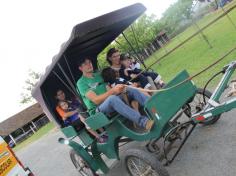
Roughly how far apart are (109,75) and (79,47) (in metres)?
1.08

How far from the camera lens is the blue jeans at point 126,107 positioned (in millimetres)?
5300

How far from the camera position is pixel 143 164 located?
516cm

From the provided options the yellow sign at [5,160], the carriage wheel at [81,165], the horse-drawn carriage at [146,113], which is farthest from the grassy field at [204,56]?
the yellow sign at [5,160]

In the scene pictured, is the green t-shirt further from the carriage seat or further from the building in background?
the building in background

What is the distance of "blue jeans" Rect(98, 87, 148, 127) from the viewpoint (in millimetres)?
5300

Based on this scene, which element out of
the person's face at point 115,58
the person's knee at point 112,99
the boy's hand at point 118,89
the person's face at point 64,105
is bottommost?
the person's knee at point 112,99

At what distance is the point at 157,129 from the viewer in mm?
5062

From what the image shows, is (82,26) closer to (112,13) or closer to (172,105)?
(112,13)

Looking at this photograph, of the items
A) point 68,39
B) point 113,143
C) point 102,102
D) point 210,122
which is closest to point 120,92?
point 102,102

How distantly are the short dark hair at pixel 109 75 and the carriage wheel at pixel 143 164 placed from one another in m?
1.78

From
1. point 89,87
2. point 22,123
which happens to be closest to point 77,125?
point 89,87

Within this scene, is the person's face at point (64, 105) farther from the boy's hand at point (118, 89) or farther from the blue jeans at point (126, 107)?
the boy's hand at point (118, 89)

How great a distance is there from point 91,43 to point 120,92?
2.12 metres

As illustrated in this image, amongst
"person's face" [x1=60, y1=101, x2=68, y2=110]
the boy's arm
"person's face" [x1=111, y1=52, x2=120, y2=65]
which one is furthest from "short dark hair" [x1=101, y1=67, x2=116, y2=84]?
"person's face" [x1=60, y1=101, x2=68, y2=110]
